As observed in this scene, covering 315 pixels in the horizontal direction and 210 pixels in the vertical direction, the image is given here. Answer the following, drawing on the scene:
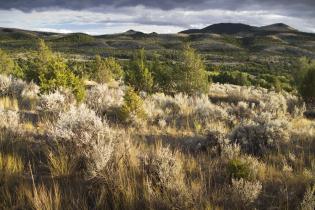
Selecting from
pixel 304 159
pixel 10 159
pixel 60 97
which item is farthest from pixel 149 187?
pixel 60 97

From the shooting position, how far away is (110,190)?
16.2 ft

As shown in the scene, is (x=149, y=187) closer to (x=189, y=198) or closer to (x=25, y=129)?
(x=189, y=198)

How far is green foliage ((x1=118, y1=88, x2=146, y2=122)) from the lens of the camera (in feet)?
34.2

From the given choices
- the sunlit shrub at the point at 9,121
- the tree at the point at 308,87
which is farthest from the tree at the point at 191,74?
the sunlit shrub at the point at 9,121

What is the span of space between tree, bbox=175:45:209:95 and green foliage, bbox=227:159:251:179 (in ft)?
54.4

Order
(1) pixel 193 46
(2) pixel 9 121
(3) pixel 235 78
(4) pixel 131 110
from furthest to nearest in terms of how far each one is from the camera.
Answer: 1. (1) pixel 193 46
2. (3) pixel 235 78
3. (4) pixel 131 110
4. (2) pixel 9 121

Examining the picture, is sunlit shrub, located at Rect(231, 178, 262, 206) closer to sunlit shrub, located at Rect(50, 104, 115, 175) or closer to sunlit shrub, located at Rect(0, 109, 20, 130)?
sunlit shrub, located at Rect(50, 104, 115, 175)

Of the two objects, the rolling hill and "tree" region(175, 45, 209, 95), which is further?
the rolling hill

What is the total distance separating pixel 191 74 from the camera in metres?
22.1

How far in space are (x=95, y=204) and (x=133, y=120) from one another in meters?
5.75

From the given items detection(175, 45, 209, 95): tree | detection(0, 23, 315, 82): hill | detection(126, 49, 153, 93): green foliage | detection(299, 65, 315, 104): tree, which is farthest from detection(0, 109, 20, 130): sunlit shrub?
detection(0, 23, 315, 82): hill

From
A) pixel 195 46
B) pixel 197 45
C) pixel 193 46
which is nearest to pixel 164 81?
pixel 193 46

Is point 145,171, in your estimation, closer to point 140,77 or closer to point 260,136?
point 260,136

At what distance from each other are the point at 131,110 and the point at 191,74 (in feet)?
39.3
